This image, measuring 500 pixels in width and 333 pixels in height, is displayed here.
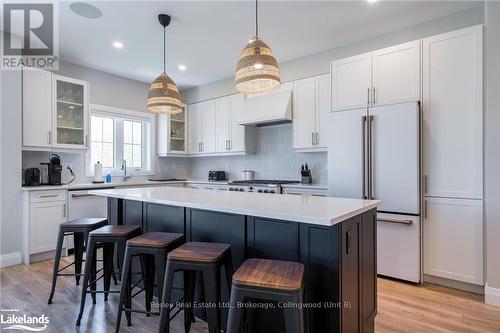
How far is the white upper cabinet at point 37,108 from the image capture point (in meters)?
3.47

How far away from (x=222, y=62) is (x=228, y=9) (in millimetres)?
1495

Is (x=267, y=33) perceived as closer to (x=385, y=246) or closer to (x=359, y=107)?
(x=359, y=107)

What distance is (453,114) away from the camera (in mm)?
2672

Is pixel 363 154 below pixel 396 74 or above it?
below

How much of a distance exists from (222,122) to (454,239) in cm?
375

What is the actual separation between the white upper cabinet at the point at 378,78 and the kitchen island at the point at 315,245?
160 cm

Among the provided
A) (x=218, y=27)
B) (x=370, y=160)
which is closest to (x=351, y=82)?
(x=370, y=160)

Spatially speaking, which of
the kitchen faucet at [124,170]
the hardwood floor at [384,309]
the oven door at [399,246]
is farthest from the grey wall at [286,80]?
the hardwood floor at [384,309]

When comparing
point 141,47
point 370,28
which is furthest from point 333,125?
point 141,47

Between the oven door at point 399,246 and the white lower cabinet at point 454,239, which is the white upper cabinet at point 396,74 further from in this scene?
the oven door at point 399,246

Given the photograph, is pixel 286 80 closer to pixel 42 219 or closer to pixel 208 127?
pixel 208 127

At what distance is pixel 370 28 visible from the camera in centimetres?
328

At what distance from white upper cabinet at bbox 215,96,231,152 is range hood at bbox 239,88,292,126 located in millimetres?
444

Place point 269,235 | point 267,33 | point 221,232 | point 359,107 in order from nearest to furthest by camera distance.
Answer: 1. point 269,235
2. point 221,232
3. point 359,107
4. point 267,33
